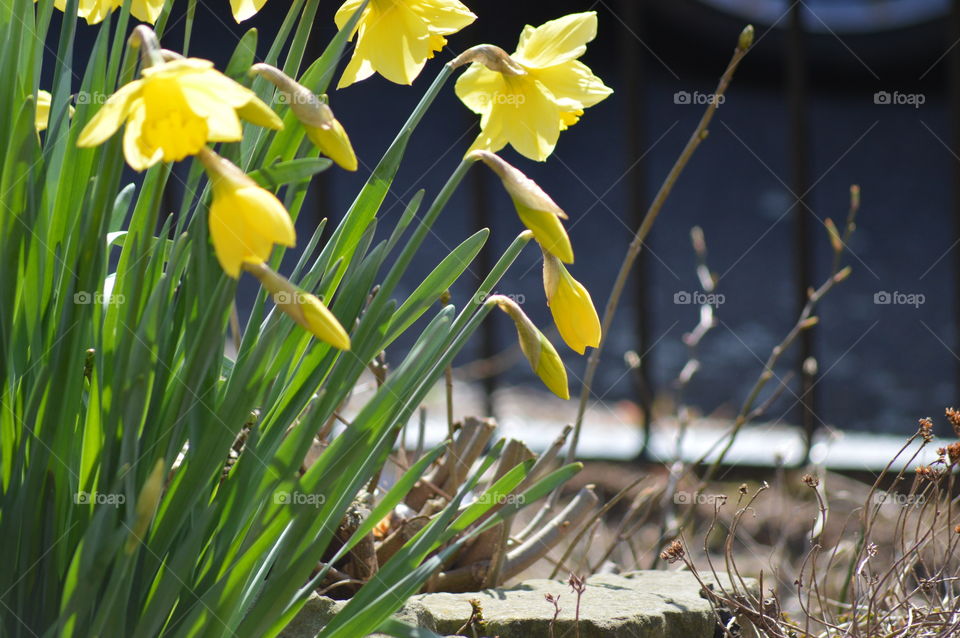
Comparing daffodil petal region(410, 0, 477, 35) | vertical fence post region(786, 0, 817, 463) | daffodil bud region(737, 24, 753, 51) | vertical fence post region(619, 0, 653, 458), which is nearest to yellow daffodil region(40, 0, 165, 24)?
daffodil petal region(410, 0, 477, 35)

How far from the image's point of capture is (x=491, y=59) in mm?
791

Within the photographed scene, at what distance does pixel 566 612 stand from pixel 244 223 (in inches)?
27.3

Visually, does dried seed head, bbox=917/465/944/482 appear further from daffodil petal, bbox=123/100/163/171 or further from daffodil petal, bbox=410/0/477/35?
daffodil petal, bbox=123/100/163/171

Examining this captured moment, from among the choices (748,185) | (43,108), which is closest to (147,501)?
(43,108)

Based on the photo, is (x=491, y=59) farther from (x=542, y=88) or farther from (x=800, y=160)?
(x=800, y=160)

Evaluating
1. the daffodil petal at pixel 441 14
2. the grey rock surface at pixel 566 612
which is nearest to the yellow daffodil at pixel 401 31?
the daffodil petal at pixel 441 14

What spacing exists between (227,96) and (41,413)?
332mm

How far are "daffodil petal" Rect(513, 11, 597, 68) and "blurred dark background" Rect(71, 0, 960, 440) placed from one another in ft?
8.65

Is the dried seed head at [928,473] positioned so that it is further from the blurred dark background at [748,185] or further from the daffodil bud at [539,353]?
the blurred dark background at [748,185]

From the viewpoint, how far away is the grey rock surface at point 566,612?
41.4 inches

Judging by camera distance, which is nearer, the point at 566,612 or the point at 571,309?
the point at 571,309

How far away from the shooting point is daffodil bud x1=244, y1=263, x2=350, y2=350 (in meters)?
0.56

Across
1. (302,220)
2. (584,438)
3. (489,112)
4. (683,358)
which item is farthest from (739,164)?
(489,112)

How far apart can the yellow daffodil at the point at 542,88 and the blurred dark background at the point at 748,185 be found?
8.56 ft
